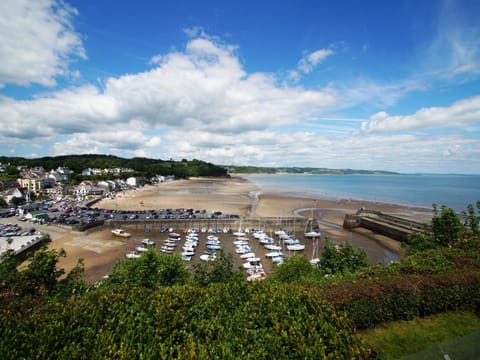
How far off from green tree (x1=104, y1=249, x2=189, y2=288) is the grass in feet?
29.9

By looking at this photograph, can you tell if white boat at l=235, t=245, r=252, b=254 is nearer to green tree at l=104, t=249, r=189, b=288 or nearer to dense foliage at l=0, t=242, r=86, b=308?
green tree at l=104, t=249, r=189, b=288

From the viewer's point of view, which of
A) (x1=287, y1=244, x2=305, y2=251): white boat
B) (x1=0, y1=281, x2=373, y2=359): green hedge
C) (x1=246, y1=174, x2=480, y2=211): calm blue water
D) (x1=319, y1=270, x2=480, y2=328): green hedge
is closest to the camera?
(x1=0, y1=281, x2=373, y2=359): green hedge

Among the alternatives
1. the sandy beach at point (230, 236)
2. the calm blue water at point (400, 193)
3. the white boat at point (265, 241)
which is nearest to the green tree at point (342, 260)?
the sandy beach at point (230, 236)

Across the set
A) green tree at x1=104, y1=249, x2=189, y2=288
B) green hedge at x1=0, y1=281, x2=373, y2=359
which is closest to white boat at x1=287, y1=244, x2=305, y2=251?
green tree at x1=104, y1=249, x2=189, y2=288

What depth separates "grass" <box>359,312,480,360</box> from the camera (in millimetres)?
6541

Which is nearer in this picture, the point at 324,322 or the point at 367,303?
the point at 324,322

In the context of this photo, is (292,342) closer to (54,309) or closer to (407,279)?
(54,309)

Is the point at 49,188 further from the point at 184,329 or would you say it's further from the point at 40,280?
the point at 184,329

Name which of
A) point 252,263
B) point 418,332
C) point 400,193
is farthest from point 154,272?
point 400,193

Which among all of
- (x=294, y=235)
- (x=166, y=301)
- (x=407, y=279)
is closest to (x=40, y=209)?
(x=294, y=235)

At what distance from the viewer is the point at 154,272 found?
13453 millimetres

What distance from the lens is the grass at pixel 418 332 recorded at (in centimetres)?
654

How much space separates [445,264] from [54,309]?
1432 cm

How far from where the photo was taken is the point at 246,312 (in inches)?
209
